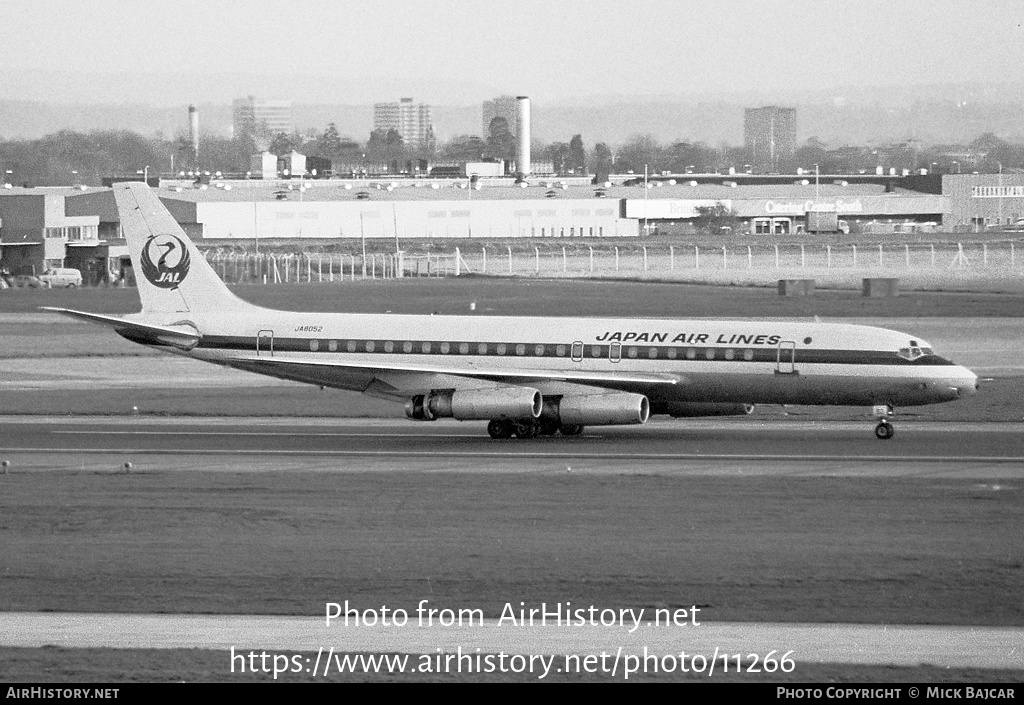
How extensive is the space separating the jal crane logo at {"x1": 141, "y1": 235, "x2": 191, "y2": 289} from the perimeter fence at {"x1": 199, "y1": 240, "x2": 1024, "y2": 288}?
163 ft

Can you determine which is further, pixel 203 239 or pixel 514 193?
pixel 514 193

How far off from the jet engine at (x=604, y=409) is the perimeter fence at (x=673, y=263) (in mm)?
49962

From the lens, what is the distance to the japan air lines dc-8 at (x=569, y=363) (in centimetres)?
3541

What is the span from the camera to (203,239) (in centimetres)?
11562

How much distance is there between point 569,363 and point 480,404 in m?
2.72

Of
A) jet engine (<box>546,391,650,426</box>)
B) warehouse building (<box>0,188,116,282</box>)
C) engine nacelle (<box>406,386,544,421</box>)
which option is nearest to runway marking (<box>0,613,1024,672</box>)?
jet engine (<box>546,391,650,426</box>)

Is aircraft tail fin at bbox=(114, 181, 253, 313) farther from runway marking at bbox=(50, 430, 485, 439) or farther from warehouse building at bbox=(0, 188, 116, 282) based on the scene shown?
warehouse building at bbox=(0, 188, 116, 282)

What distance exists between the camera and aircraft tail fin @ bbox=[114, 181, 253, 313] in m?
40.0

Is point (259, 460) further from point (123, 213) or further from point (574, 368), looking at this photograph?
point (123, 213)

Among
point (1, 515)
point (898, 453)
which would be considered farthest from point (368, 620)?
point (898, 453)

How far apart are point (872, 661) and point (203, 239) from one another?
10345 centimetres

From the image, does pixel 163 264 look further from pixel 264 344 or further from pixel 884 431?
pixel 884 431

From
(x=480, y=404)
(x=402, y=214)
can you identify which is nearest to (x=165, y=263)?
(x=480, y=404)

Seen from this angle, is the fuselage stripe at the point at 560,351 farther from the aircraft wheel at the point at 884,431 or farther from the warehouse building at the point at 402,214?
the warehouse building at the point at 402,214
